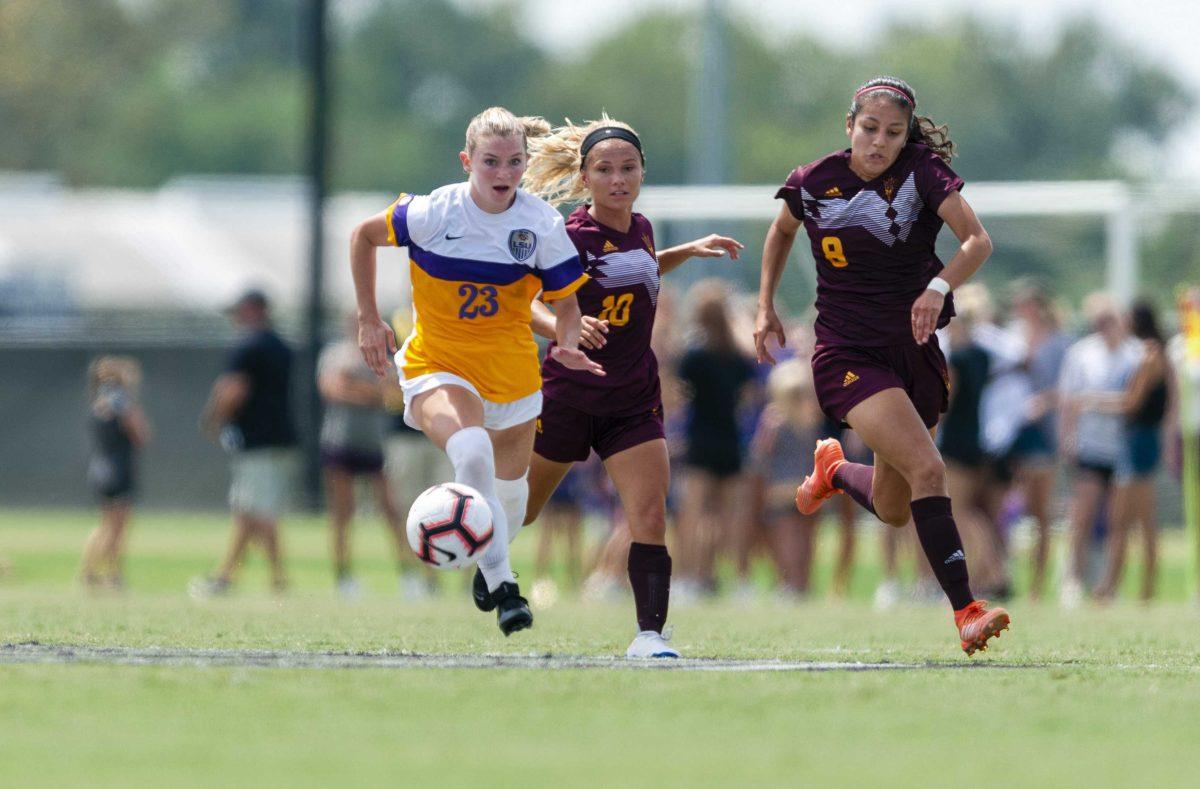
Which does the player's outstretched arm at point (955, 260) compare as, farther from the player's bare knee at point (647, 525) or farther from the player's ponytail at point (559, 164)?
the player's ponytail at point (559, 164)

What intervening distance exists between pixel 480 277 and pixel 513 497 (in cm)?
93

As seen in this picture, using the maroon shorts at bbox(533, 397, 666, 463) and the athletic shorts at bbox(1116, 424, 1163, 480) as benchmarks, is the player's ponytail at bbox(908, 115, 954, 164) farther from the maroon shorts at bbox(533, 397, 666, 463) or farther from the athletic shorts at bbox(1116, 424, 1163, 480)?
the athletic shorts at bbox(1116, 424, 1163, 480)

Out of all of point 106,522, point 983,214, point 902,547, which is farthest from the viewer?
point 983,214

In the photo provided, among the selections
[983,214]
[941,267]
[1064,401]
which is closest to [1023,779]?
[941,267]

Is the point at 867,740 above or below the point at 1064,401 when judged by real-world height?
below

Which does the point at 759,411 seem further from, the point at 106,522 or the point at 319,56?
the point at 319,56

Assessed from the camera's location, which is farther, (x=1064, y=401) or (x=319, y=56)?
(x=319, y=56)

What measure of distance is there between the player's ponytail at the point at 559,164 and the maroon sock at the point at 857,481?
5.35 ft

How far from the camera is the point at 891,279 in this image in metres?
8.26

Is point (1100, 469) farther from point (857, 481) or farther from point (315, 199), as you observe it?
point (315, 199)

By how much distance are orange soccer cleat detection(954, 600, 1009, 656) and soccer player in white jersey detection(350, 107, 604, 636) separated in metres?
1.62

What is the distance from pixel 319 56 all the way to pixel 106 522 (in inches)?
407

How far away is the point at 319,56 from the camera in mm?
25859

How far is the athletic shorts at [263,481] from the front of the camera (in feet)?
52.5
